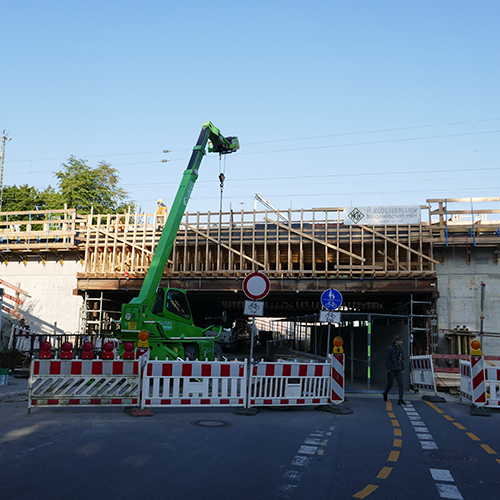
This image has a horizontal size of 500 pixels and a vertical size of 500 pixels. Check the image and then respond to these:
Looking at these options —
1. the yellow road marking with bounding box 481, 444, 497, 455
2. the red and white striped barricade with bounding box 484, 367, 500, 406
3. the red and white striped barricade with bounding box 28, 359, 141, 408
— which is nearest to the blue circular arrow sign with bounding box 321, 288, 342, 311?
the red and white striped barricade with bounding box 484, 367, 500, 406

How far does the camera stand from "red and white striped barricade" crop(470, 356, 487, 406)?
1098 centimetres

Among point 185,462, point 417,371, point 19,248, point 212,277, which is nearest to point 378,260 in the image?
point 212,277

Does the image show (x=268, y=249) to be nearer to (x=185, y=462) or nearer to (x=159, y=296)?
(x=159, y=296)

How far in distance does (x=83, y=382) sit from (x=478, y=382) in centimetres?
819

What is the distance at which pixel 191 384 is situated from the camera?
9719 millimetres

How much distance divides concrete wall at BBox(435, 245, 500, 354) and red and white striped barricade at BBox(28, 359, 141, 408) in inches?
741

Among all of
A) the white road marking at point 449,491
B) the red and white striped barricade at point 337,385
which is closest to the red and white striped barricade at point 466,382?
the red and white striped barricade at point 337,385

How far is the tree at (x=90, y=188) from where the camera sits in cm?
4734

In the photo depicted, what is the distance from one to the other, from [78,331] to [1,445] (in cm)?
2329

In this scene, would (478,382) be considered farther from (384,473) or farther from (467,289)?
(467,289)

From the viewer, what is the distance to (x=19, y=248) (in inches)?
1190

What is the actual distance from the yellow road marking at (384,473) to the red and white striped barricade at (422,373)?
8.58m

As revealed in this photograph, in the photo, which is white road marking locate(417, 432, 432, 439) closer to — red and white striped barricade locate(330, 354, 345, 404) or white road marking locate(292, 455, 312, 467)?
white road marking locate(292, 455, 312, 467)

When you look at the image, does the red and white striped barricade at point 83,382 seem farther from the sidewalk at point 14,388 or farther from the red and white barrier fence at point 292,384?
the sidewalk at point 14,388
